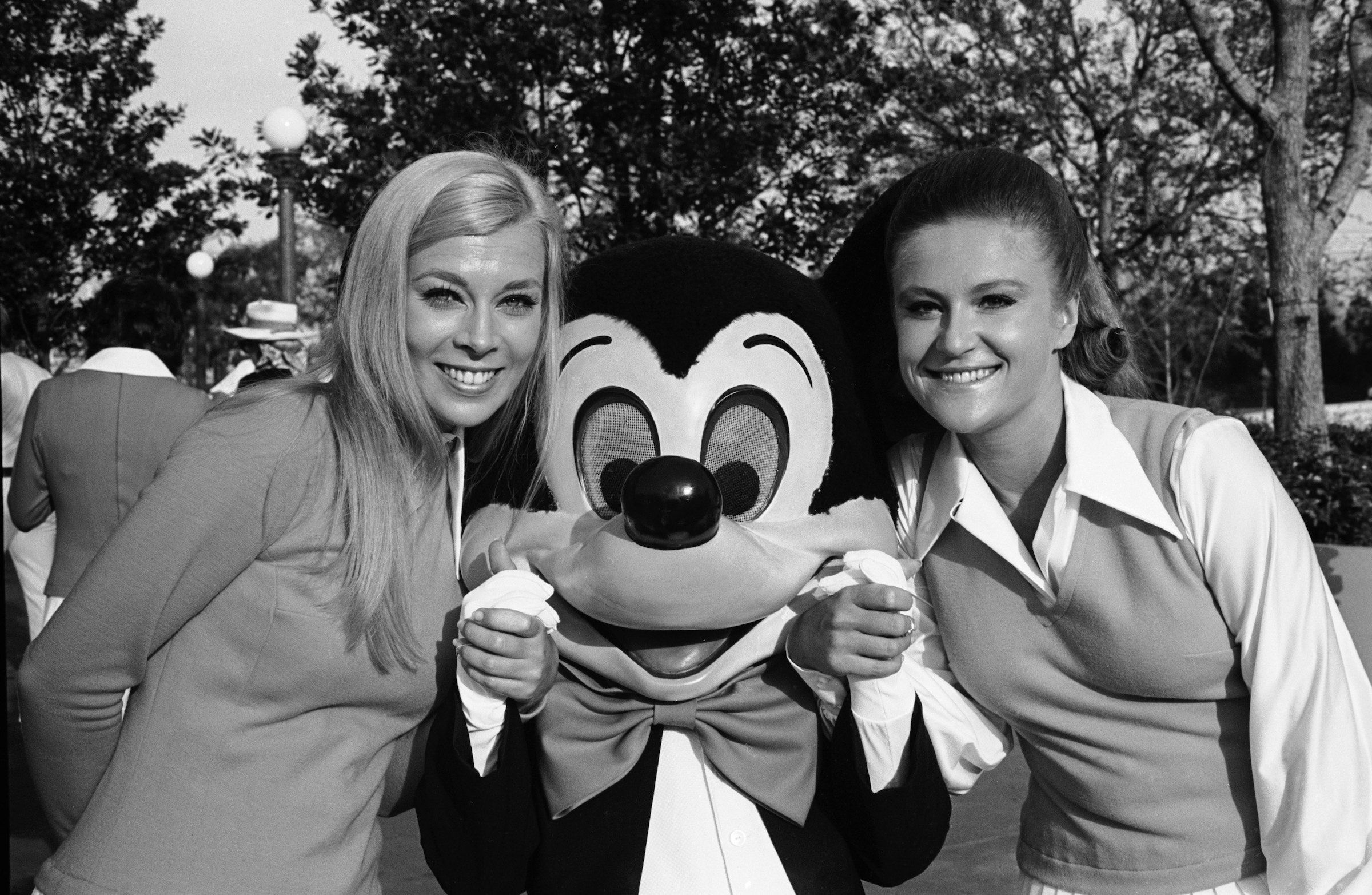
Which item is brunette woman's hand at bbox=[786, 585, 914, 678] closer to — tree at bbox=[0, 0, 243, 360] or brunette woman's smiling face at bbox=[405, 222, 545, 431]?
brunette woman's smiling face at bbox=[405, 222, 545, 431]

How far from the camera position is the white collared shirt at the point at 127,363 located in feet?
13.1

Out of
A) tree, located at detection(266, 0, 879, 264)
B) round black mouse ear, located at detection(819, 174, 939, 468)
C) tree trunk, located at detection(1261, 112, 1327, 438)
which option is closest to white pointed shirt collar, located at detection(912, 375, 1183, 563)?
round black mouse ear, located at detection(819, 174, 939, 468)

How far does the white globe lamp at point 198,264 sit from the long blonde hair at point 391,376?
13.8 m

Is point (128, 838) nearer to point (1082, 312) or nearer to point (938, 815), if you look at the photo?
point (938, 815)

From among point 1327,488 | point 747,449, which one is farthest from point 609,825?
point 1327,488

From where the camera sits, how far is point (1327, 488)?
6145 mm

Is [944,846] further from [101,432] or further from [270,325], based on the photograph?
[270,325]

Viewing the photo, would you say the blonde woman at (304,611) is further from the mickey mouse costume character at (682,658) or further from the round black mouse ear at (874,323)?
the round black mouse ear at (874,323)

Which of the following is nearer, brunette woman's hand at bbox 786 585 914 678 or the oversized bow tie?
brunette woman's hand at bbox 786 585 914 678

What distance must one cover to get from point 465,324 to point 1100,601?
113cm

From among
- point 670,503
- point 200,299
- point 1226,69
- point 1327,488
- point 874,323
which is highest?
point 1226,69

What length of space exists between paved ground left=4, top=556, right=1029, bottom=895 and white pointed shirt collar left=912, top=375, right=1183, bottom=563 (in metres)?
2.16

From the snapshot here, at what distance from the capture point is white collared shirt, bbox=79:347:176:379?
3982 mm

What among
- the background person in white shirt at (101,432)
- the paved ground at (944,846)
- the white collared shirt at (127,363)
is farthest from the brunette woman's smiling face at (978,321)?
the white collared shirt at (127,363)
